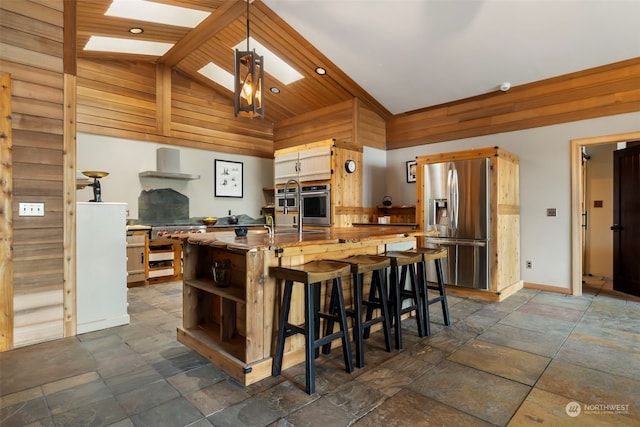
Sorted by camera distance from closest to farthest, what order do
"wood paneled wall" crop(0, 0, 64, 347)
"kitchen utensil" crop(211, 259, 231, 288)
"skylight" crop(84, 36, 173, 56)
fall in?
"kitchen utensil" crop(211, 259, 231, 288), "wood paneled wall" crop(0, 0, 64, 347), "skylight" crop(84, 36, 173, 56)

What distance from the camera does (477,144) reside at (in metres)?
5.23

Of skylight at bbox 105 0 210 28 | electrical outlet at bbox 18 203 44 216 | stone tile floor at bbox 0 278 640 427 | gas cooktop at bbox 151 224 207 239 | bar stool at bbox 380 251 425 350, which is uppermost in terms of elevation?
skylight at bbox 105 0 210 28

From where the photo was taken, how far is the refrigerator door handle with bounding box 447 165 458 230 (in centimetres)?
459

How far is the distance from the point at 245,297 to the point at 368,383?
0.99 meters

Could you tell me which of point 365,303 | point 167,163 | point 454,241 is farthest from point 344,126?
point 365,303

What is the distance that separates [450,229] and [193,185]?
15.0 ft

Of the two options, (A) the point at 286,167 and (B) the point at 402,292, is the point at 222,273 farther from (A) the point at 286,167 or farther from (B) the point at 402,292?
(A) the point at 286,167

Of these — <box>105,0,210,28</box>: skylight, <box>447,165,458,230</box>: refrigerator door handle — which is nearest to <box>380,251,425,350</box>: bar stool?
<box>447,165,458,230</box>: refrigerator door handle

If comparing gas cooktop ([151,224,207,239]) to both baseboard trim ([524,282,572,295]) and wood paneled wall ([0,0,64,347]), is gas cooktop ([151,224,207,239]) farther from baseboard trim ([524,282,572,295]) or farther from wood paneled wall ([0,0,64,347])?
baseboard trim ([524,282,572,295])

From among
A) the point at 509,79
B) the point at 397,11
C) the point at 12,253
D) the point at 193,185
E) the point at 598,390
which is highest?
the point at 397,11

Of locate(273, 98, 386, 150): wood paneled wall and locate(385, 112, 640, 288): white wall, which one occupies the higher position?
locate(273, 98, 386, 150): wood paneled wall

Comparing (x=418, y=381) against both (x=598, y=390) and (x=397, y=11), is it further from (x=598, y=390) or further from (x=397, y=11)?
(x=397, y=11)

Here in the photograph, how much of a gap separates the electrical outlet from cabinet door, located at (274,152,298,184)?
3.72 meters

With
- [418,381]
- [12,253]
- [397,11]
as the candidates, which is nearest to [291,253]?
[418,381]
